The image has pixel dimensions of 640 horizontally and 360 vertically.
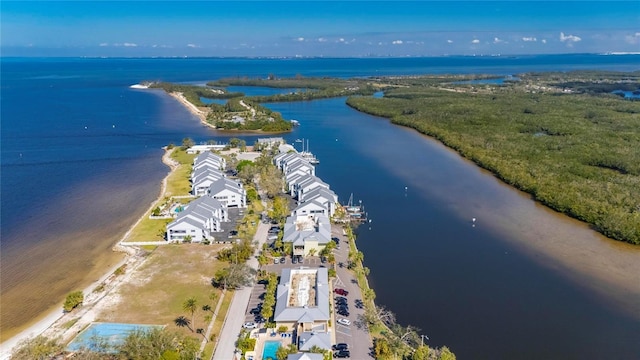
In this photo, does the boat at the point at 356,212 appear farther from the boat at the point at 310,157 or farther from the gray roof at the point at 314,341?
the gray roof at the point at 314,341

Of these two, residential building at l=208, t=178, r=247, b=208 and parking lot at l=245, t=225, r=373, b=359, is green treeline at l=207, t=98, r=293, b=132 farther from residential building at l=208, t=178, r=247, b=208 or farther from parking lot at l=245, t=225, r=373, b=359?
parking lot at l=245, t=225, r=373, b=359

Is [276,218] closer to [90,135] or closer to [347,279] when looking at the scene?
[347,279]

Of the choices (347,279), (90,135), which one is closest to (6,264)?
(347,279)

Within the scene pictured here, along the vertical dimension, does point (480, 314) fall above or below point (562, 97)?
below

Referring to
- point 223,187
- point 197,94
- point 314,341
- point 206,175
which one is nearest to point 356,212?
point 223,187

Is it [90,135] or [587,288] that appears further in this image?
[90,135]
